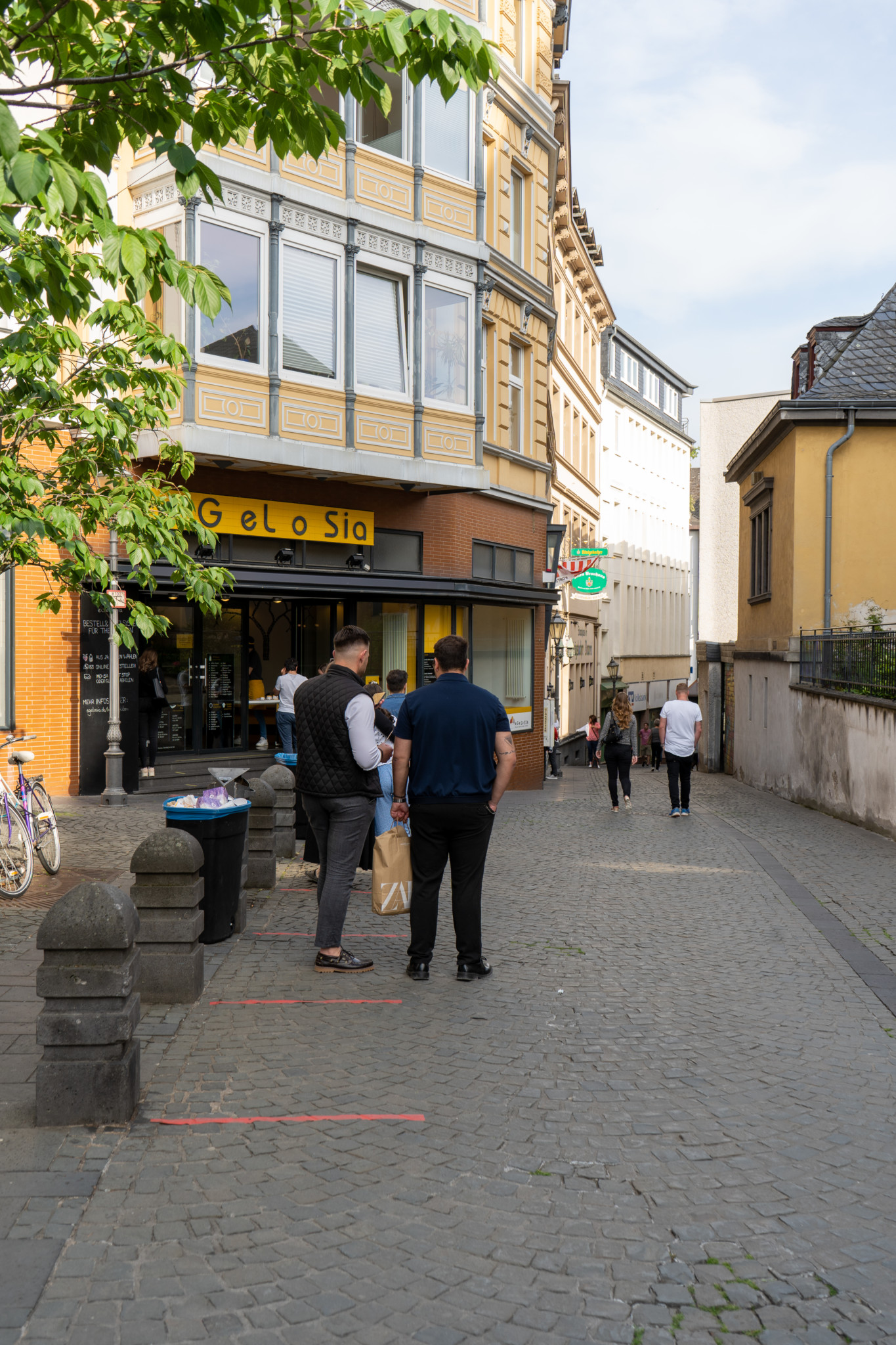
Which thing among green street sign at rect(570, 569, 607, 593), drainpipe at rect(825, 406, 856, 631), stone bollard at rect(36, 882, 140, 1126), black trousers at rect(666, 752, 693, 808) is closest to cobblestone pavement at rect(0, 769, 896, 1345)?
stone bollard at rect(36, 882, 140, 1126)

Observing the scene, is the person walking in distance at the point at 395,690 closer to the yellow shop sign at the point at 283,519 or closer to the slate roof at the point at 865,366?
the yellow shop sign at the point at 283,519

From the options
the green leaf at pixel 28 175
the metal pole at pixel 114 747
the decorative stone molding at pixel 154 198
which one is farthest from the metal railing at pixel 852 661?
the green leaf at pixel 28 175

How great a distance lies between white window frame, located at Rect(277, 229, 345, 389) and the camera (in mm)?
17531

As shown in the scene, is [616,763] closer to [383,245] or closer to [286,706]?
[286,706]

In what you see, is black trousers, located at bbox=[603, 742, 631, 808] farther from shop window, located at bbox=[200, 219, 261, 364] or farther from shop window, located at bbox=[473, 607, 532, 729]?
shop window, located at bbox=[200, 219, 261, 364]

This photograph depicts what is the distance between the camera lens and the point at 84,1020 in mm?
4773

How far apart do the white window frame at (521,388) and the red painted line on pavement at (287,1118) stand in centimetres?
1928

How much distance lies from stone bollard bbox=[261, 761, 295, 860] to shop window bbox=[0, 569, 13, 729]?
18.7 ft

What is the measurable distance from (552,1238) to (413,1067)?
175cm

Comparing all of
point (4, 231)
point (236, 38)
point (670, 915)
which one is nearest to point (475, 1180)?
point (4, 231)

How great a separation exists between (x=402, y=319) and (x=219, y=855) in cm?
1360

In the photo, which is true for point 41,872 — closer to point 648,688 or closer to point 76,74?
point 76,74

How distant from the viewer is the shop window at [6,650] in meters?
16.0

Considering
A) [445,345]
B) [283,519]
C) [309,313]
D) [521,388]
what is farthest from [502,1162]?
[521,388]
